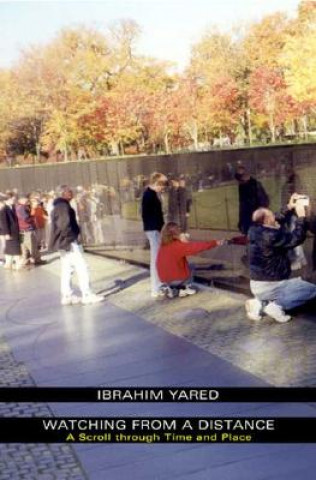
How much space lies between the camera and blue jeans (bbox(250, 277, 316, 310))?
24.1 ft

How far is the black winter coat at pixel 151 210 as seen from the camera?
952 cm

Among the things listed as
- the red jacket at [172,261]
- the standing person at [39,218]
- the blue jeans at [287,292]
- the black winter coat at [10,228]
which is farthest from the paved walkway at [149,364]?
the standing person at [39,218]

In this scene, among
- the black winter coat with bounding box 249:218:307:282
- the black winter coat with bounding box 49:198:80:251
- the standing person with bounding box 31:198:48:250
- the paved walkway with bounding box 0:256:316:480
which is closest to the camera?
the paved walkway with bounding box 0:256:316:480

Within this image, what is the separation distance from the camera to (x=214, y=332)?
7.33m

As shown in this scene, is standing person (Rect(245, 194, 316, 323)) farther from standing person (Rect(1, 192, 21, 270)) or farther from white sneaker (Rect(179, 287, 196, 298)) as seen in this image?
standing person (Rect(1, 192, 21, 270))

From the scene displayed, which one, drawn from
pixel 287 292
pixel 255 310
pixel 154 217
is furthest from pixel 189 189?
pixel 287 292

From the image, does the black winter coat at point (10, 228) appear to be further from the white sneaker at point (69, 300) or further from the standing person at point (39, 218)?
the white sneaker at point (69, 300)

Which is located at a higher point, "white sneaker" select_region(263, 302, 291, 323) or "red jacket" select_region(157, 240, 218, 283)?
"red jacket" select_region(157, 240, 218, 283)

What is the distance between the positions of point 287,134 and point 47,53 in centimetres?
1605

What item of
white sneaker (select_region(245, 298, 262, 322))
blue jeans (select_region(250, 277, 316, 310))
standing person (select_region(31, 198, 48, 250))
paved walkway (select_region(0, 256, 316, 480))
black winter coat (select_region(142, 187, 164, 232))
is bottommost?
paved walkway (select_region(0, 256, 316, 480))

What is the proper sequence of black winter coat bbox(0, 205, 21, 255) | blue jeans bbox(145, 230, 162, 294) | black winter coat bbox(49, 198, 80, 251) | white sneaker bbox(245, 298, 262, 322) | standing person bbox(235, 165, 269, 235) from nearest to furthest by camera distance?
white sneaker bbox(245, 298, 262, 322)
standing person bbox(235, 165, 269, 235)
black winter coat bbox(49, 198, 80, 251)
blue jeans bbox(145, 230, 162, 294)
black winter coat bbox(0, 205, 21, 255)

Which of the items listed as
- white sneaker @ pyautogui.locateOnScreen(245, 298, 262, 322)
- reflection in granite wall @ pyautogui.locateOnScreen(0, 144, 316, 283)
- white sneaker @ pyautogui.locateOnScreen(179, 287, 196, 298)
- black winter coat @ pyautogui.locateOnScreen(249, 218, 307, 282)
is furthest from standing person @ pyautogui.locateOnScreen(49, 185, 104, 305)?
black winter coat @ pyautogui.locateOnScreen(249, 218, 307, 282)

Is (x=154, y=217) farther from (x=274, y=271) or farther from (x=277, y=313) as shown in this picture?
(x=277, y=313)

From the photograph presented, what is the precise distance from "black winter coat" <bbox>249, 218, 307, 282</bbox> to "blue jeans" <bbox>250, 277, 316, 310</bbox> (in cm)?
7
